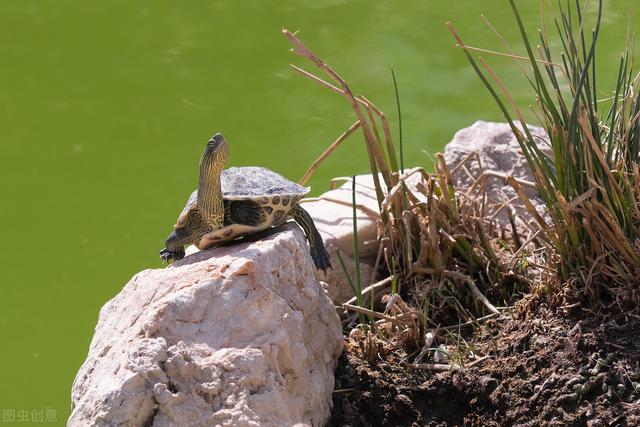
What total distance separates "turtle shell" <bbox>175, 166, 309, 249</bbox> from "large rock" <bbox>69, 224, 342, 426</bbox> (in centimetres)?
5

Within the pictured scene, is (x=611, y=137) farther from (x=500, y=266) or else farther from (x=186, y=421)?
(x=186, y=421)

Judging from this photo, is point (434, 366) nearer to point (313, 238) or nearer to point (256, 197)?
point (313, 238)

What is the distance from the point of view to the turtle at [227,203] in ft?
5.72

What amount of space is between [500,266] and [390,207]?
27 cm

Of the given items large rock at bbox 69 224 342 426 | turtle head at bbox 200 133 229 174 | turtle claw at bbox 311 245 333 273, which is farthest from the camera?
turtle claw at bbox 311 245 333 273

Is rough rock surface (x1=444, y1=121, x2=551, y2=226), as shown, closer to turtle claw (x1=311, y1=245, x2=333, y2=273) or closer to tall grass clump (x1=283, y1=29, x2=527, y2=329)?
tall grass clump (x1=283, y1=29, x2=527, y2=329)

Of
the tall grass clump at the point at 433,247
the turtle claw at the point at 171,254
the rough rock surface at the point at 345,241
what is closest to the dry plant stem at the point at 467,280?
the tall grass clump at the point at 433,247

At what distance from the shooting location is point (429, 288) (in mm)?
1993

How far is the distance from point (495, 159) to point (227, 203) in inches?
37.1

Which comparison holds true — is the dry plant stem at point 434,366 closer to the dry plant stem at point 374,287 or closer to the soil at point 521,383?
the soil at point 521,383

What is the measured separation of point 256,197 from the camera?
5.76 feet

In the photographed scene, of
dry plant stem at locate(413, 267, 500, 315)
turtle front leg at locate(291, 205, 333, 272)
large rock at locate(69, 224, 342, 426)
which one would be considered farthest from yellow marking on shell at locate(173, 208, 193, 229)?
dry plant stem at locate(413, 267, 500, 315)

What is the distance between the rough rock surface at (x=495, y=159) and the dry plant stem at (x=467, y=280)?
1.18 ft

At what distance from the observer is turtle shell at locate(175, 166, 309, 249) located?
1.76 meters
